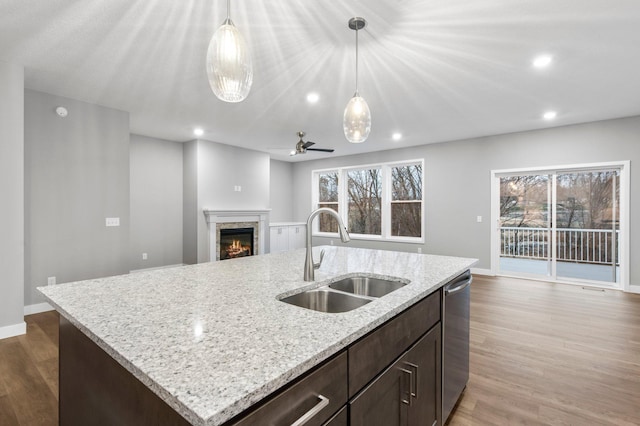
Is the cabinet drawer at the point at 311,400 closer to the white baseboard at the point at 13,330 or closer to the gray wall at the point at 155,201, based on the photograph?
the white baseboard at the point at 13,330

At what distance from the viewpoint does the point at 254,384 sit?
2.12 ft

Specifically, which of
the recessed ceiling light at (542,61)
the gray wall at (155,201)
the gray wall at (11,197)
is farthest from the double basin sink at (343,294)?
the gray wall at (155,201)

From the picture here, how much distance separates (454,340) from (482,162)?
4.81 m

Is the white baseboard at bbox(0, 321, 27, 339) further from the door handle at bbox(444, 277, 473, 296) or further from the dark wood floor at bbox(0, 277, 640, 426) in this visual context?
the door handle at bbox(444, 277, 473, 296)

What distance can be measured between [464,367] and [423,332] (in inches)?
34.4

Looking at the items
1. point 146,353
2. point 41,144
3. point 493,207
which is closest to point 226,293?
point 146,353

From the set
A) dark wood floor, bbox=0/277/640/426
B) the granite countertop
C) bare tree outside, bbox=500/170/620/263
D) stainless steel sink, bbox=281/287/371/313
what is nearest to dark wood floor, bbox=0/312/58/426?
dark wood floor, bbox=0/277/640/426

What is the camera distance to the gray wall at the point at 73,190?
3.60 meters

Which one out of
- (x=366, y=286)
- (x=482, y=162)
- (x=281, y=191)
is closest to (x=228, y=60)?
(x=366, y=286)

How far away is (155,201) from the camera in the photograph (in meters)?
5.82

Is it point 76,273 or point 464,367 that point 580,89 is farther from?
point 76,273

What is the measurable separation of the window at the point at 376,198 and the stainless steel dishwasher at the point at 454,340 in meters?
4.65

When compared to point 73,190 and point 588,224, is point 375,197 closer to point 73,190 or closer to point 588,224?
point 588,224

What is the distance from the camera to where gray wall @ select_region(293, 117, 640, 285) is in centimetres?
457
